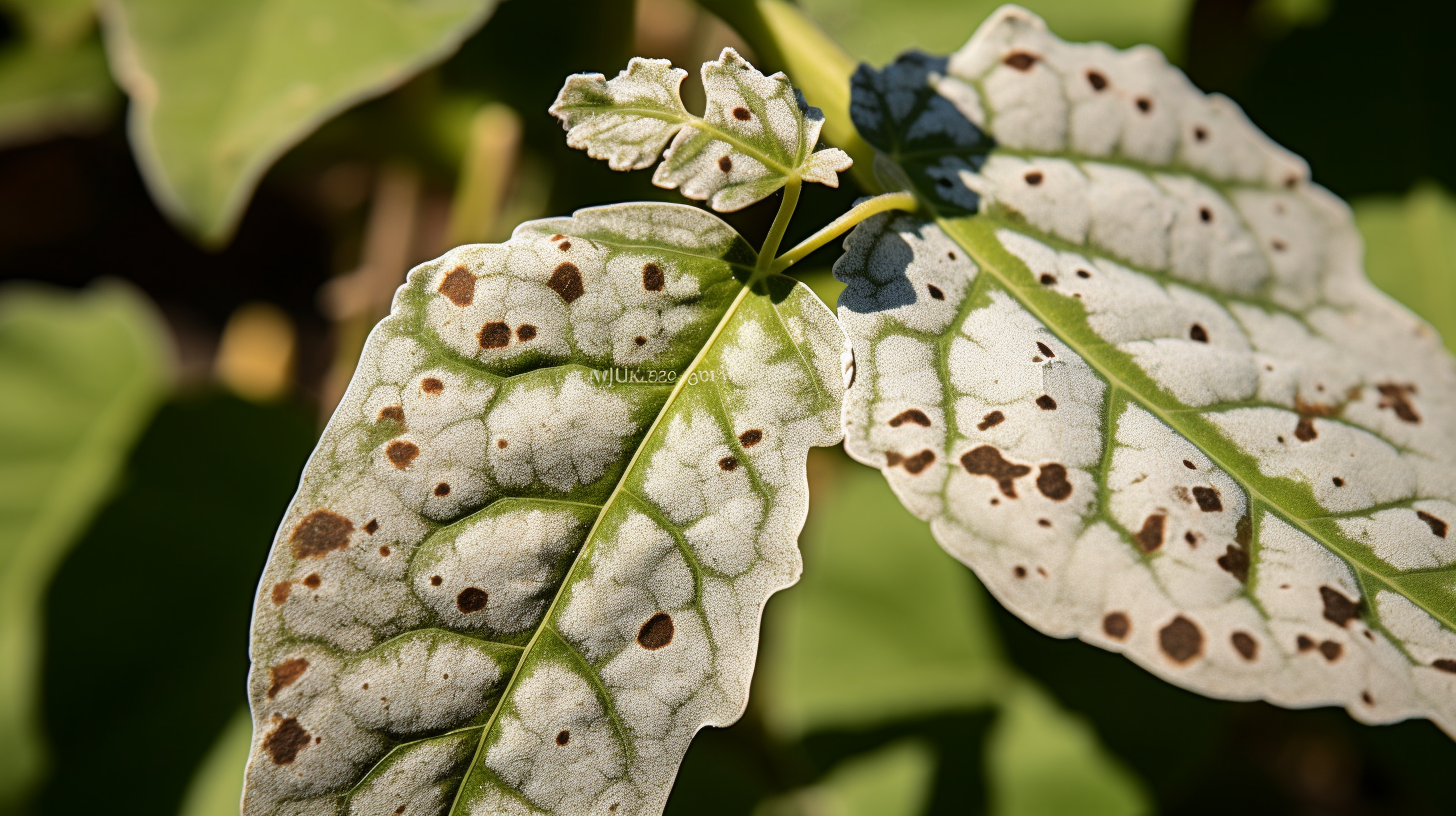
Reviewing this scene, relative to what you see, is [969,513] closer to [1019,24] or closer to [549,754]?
[549,754]

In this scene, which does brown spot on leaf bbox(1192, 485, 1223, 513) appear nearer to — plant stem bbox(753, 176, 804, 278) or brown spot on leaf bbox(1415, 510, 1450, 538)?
brown spot on leaf bbox(1415, 510, 1450, 538)

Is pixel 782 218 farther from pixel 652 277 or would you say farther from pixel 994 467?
pixel 994 467

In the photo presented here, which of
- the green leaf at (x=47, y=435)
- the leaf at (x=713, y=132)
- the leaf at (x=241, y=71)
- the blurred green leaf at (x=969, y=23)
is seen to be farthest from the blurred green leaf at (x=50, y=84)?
the leaf at (x=713, y=132)

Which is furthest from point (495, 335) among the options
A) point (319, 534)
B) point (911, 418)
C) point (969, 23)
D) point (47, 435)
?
point (47, 435)

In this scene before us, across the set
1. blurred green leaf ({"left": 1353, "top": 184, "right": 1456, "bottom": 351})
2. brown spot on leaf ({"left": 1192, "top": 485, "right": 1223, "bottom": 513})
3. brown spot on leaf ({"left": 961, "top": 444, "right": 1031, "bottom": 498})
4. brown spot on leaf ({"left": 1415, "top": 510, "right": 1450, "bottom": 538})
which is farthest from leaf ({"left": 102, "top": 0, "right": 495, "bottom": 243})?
blurred green leaf ({"left": 1353, "top": 184, "right": 1456, "bottom": 351})

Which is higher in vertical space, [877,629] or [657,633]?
[657,633]

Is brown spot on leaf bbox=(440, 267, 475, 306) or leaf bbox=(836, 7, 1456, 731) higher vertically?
leaf bbox=(836, 7, 1456, 731)
